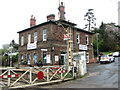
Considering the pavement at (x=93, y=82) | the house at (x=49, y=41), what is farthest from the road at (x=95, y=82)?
the house at (x=49, y=41)

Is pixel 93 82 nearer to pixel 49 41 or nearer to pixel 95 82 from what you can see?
pixel 95 82

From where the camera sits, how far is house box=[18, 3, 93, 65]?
842 inches

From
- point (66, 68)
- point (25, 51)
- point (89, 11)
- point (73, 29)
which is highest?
point (89, 11)

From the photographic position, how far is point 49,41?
21.3 meters

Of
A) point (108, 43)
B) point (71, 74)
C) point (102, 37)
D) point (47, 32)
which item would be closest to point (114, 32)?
point (102, 37)

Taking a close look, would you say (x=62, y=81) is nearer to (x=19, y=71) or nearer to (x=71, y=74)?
(x=71, y=74)

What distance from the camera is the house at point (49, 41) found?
21.4 meters

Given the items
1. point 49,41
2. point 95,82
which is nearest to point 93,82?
point 95,82

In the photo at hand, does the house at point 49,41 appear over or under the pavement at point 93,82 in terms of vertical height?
over

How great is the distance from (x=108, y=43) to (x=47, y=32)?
98.6ft

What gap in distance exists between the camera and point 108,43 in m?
45.5

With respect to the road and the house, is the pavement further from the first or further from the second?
the house

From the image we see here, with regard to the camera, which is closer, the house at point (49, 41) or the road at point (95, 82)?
the road at point (95, 82)

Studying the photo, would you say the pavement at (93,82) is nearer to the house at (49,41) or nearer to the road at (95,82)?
the road at (95,82)
